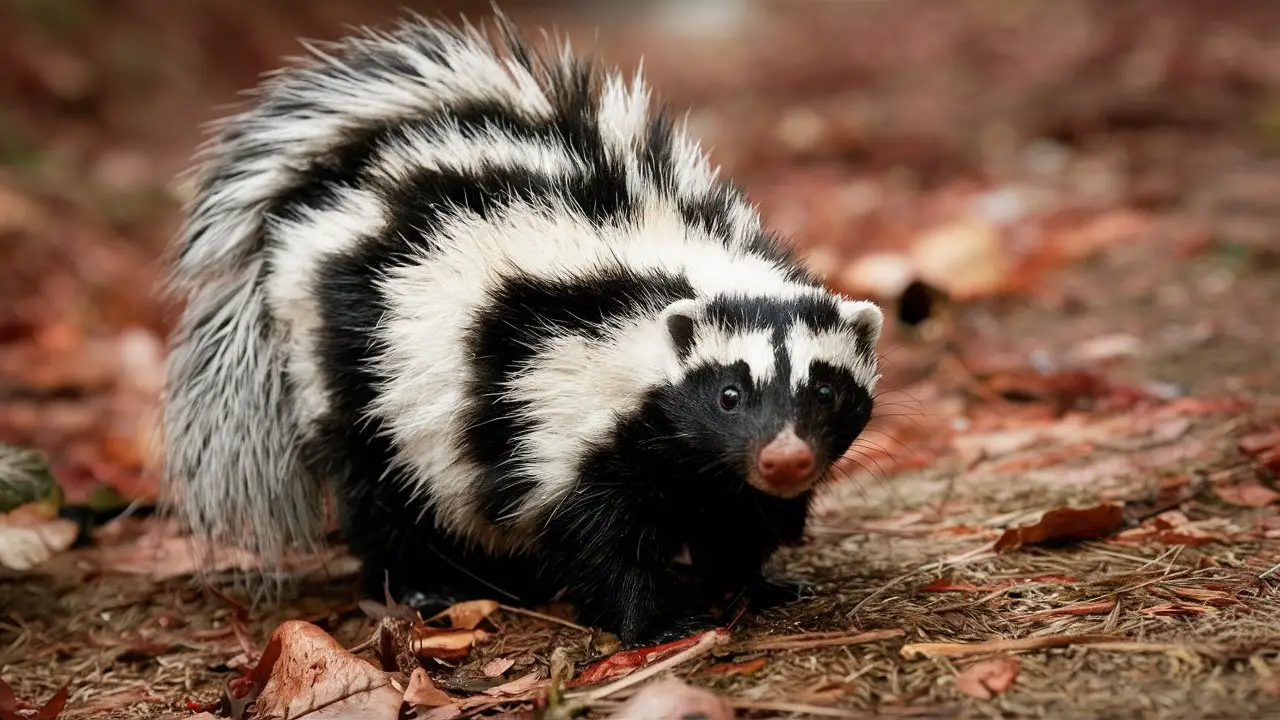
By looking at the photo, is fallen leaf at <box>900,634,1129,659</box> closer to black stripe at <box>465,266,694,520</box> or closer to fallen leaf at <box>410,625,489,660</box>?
black stripe at <box>465,266,694,520</box>

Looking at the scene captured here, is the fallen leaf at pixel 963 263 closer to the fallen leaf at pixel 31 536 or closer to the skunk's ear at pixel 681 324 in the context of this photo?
the skunk's ear at pixel 681 324

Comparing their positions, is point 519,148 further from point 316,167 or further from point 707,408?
point 707,408

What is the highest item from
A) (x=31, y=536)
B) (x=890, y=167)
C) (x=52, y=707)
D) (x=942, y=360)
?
(x=890, y=167)

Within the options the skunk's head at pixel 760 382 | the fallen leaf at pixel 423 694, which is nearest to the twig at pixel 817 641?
the skunk's head at pixel 760 382

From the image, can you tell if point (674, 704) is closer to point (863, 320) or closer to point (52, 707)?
point (863, 320)

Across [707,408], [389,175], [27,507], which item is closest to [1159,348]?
[707,408]

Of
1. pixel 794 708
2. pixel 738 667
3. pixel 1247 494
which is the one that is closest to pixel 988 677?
pixel 794 708
